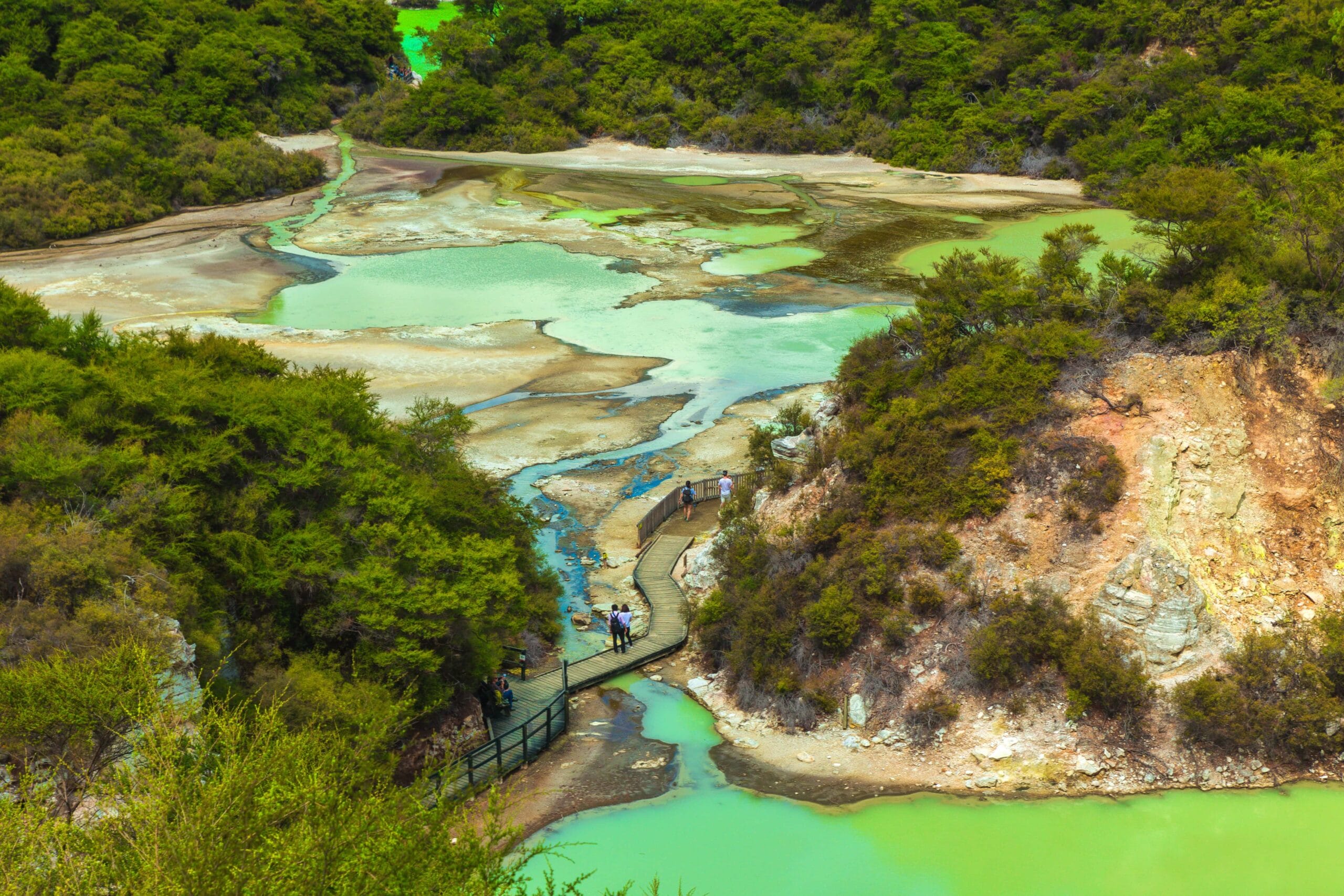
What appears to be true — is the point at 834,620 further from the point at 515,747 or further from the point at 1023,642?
the point at 515,747

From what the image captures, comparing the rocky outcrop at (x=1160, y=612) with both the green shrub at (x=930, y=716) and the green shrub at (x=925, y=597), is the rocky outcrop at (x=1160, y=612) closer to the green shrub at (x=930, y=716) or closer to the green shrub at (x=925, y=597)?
the green shrub at (x=925, y=597)

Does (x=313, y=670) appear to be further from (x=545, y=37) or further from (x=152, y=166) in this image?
(x=545, y=37)

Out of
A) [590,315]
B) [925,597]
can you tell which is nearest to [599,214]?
[590,315]

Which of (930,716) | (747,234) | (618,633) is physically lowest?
(618,633)

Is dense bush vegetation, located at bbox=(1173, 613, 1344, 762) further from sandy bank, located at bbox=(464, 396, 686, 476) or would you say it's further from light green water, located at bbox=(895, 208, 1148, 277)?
light green water, located at bbox=(895, 208, 1148, 277)

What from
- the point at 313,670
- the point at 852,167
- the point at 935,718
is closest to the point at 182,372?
the point at 313,670

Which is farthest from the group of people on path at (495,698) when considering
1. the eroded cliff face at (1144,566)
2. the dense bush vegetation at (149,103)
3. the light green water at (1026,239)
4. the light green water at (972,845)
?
the dense bush vegetation at (149,103)
